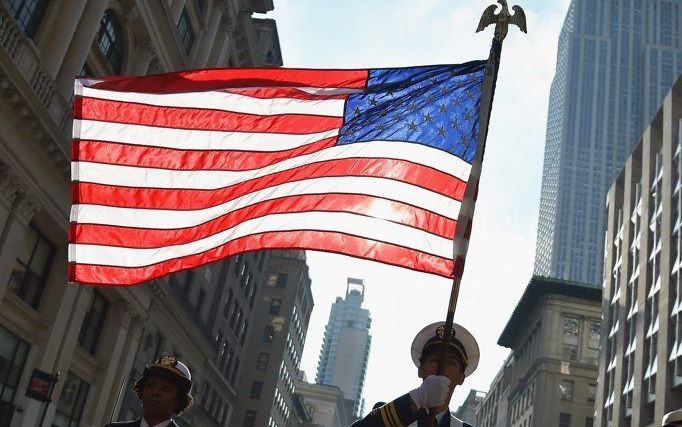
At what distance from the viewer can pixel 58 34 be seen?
25.2 m

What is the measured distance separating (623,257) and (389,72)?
59630mm

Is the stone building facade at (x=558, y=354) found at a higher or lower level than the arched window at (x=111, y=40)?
higher

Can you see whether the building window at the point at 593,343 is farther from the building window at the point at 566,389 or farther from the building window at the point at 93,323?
the building window at the point at 93,323

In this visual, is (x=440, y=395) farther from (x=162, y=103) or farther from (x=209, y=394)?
(x=209, y=394)

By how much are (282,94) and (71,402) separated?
26033 mm

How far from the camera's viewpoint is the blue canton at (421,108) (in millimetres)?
7918

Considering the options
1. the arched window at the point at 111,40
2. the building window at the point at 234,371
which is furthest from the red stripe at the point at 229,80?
the building window at the point at 234,371

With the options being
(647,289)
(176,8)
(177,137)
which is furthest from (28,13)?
(647,289)

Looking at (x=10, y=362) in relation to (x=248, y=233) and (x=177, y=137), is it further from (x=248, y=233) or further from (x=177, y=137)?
(x=248, y=233)

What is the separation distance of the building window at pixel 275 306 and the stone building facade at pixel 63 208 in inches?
2046

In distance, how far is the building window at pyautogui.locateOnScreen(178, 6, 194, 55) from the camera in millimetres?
37312

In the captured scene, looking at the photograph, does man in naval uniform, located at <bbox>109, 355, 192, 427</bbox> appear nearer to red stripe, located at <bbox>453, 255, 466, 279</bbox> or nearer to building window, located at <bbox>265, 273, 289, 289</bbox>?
red stripe, located at <bbox>453, 255, 466, 279</bbox>

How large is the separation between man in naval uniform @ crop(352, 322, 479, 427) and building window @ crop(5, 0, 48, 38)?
70.0 ft

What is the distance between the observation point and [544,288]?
281ft
